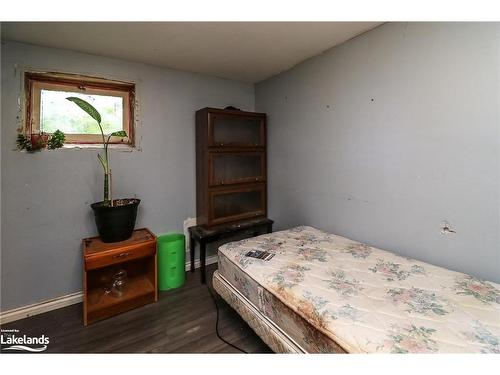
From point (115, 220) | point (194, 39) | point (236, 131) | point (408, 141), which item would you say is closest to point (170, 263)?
point (115, 220)

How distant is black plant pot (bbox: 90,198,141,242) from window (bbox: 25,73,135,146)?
2.31ft

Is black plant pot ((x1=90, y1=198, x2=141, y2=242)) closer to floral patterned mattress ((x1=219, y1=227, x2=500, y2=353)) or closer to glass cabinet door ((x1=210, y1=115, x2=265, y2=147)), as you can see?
floral patterned mattress ((x1=219, y1=227, x2=500, y2=353))

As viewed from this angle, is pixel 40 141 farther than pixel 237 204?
No

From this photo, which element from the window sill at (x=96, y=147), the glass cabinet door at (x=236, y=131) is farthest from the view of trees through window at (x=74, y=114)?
the glass cabinet door at (x=236, y=131)

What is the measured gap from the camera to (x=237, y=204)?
2711 mm

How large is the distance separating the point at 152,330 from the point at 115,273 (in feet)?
2.29

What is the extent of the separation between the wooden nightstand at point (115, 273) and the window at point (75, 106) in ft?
3.24

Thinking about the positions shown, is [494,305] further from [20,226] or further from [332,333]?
[20,226]

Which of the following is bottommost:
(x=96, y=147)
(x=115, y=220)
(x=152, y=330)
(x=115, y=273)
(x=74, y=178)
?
(x=152, y=330)

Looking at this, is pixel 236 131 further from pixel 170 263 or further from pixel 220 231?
pixel 170 263

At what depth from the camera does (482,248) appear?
4.34 feet

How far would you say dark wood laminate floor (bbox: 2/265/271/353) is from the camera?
1.55m

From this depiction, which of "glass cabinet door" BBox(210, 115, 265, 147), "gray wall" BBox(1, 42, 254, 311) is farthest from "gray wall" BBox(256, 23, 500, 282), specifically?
"gray wall" BBox(1, 42, 254, 311)

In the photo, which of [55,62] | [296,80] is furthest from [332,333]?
[55,62]
